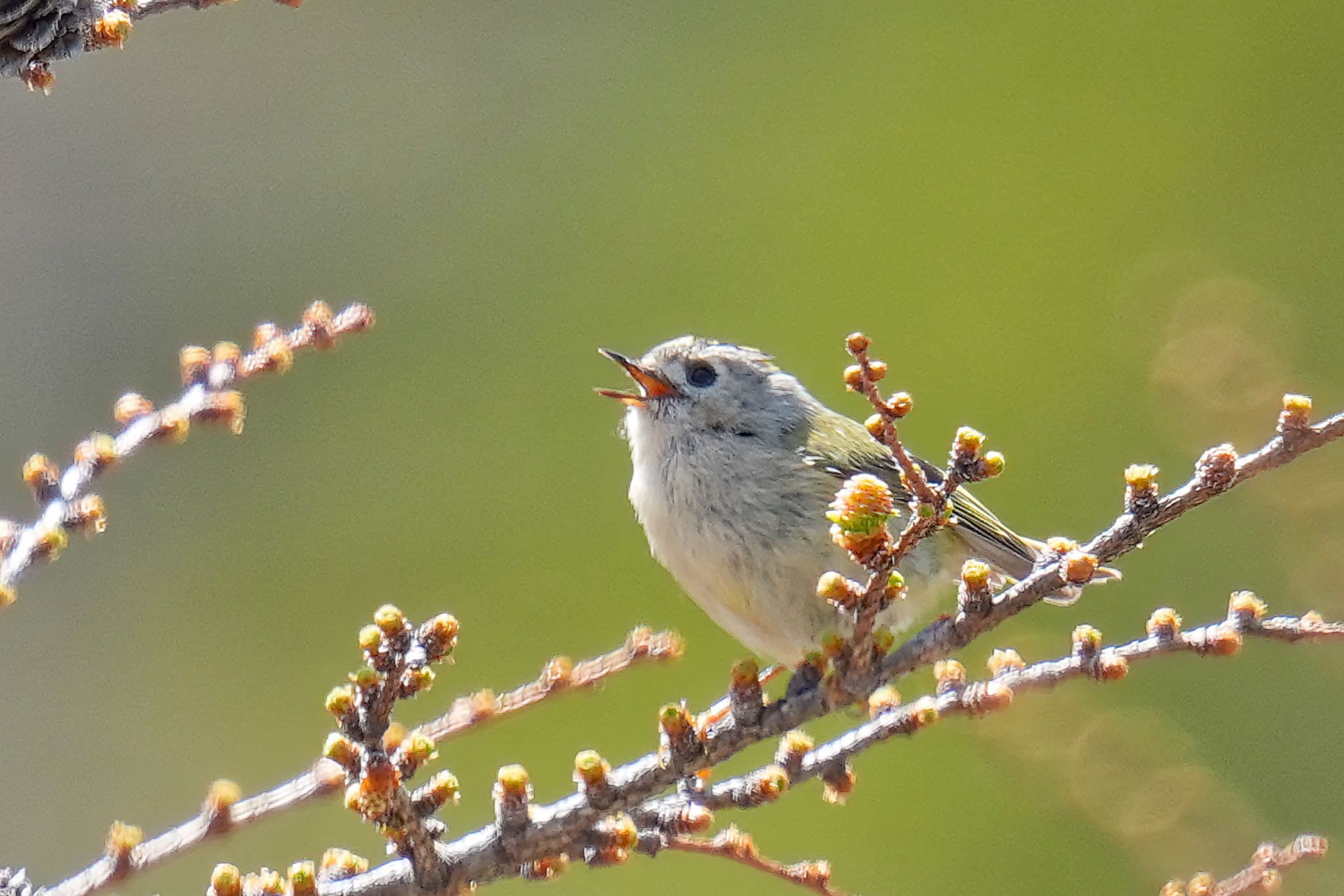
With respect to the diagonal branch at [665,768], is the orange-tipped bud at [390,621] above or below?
above

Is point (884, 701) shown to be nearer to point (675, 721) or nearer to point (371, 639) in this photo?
point (675, 721)

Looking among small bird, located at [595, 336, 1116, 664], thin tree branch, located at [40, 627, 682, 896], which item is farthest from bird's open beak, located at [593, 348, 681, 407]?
thin tree branch, located at [40, 627, 682, 896]

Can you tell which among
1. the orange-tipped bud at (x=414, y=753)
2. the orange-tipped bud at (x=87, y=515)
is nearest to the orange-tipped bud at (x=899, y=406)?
the orange-tipped bud at (x=414, y=753)

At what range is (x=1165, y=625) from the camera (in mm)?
1315

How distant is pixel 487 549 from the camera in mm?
Result: 3893

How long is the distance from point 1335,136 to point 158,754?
3470mm

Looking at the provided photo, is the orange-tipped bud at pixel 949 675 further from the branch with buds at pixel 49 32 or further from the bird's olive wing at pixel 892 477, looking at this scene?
the branch with buds at pixel 49 32

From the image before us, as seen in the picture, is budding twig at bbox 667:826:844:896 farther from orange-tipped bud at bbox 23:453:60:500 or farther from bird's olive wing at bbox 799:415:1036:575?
bird's olive wing at bbox 799:415:1036:575

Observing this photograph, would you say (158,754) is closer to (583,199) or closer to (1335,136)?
(583,199)

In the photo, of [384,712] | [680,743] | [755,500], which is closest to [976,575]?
[680,743]

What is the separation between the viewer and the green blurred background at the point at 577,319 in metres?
3.58

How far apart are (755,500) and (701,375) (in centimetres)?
39

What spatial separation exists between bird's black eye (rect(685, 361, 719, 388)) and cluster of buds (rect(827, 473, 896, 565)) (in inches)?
48.0

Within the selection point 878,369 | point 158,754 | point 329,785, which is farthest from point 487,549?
point 878,369
